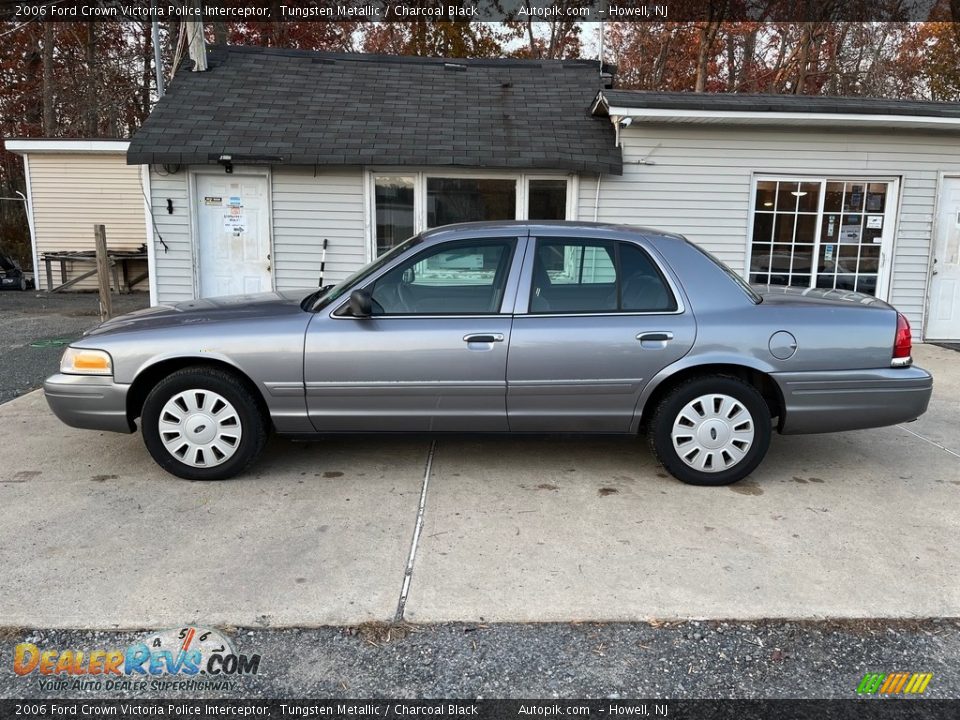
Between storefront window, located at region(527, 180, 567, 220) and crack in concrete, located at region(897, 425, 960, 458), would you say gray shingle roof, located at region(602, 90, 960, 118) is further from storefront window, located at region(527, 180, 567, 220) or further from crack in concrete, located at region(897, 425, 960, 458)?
crack in concrete, located at region(897, 425, 960, 458)

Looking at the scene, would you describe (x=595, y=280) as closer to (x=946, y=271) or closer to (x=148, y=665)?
(x=148, y=665)

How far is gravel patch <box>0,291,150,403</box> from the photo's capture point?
6845 millimetres

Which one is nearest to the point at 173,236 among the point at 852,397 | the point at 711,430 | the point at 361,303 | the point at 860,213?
the point at 361,303

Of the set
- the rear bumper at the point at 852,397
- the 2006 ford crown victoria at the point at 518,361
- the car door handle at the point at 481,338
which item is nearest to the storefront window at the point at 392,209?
the 2006 ford crown victoria at the point at 518,361

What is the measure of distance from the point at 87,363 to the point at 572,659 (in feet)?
10.3

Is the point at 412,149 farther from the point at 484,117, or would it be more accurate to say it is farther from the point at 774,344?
the point at 774,344

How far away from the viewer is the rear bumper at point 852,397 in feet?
12.8

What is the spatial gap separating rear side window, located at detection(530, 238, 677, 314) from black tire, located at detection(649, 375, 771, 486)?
50cm

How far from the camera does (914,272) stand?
894 centimetres

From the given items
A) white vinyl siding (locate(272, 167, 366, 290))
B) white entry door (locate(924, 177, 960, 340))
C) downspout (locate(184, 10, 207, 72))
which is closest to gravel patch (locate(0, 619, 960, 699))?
white vinyl siding (locate(272, 167, 366, 290))

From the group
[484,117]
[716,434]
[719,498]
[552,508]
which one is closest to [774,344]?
[716,434]

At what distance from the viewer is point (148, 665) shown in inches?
95.8

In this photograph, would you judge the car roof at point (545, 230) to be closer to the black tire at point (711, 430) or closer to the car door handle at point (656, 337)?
the car door handle at point (656, 337)

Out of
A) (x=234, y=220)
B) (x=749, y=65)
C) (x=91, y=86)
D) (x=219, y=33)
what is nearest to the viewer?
(x=234, y=220)
